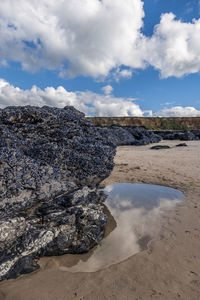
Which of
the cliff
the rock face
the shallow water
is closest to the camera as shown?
the rock face

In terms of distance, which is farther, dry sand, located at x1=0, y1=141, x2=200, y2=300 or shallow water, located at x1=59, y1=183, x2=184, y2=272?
shallow water, located at x1=59, y1=183, x2=184, y2=272

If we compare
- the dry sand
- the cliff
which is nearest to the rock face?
the dry sand

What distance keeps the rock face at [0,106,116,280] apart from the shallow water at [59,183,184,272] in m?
0.30

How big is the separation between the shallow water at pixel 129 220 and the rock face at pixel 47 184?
0.99 feet

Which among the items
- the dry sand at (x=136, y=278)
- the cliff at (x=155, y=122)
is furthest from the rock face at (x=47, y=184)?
the cliff at (x=155, y=122)

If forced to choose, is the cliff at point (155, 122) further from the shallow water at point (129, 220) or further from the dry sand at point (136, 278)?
the dry sand at point (136, 278)

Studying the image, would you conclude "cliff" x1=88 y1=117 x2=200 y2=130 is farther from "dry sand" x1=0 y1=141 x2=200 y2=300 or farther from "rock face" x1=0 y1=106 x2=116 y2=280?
"dry sand" x1=0 y1=141 x2=200 y2=300

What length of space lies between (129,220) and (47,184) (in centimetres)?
219

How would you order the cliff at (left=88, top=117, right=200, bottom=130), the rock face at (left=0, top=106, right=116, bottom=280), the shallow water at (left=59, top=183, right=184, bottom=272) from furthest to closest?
the cliff at (left=88, top=117, right=200, bottom=130) < the shallow water at (left=59, top=183, right=184, bottom=272) < the rock face at (left=0, top=106, right=116, bottom=280)

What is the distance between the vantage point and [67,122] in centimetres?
579

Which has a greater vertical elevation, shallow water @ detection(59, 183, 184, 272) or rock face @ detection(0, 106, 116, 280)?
rock face @ detection(0, 106, 116, 280)

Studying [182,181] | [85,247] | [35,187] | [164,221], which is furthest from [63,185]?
[182,181]

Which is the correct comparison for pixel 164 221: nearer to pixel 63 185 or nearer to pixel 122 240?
pixel 122 240

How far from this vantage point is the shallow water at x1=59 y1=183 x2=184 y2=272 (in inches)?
112
